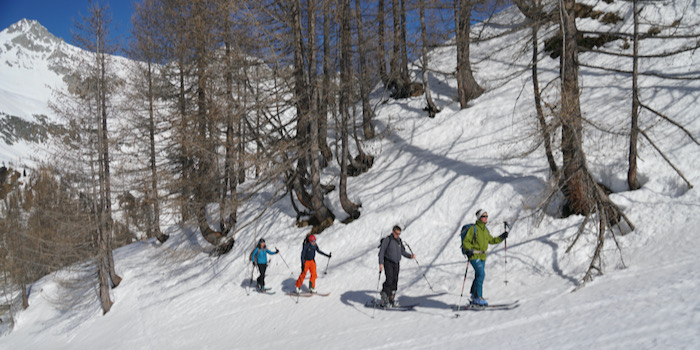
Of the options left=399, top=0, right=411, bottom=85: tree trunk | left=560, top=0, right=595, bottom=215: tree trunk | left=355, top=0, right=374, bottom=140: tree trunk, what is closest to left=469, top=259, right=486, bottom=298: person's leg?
left=560, top=0, right=595, bottom=215: tree trunk

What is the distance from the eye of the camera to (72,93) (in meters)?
16.7

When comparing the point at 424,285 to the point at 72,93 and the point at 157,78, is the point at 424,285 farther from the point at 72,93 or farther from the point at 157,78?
the point at 72,93

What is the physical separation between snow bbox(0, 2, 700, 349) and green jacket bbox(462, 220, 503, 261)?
1069 millimetres

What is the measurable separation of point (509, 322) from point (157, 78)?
56.2ft

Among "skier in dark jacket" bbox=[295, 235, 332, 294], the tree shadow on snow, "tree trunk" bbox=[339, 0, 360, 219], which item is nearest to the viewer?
the tree shadow on snow

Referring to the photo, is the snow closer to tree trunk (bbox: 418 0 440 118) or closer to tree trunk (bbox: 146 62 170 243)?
tree trunk (bbox: 418 0 440 118)

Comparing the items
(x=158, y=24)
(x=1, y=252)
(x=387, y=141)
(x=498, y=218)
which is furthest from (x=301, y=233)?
(x=1, y=252)

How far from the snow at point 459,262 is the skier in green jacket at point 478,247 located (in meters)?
0.52

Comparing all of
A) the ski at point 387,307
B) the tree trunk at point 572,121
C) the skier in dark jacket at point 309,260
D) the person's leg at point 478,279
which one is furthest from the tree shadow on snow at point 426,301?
the tree trunk at point 572,121

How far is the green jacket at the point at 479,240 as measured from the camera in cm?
776

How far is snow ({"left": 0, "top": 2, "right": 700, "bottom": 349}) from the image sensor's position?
20.4ft

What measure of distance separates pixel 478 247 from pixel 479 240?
13 cm

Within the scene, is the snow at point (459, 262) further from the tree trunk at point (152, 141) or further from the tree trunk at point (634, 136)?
the tree trunk at point (152, 141)

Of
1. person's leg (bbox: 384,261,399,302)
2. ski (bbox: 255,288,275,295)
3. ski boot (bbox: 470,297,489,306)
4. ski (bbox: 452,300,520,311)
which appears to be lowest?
ski (bbox: 255,288,275,295)
